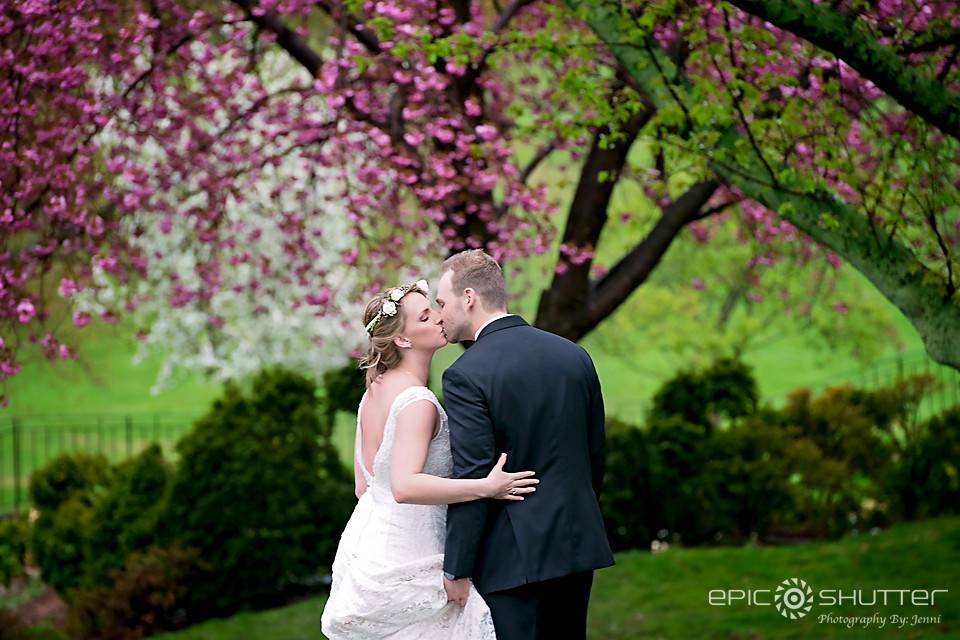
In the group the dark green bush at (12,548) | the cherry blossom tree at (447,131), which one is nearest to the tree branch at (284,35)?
the cherry blossom tree at (447,131)

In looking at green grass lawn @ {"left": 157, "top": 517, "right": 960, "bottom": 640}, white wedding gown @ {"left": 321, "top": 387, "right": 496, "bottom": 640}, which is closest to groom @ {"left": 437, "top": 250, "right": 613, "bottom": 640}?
white wedding gown @ {"left": 321, "top": 387, "right": 496, "bottom": 640}

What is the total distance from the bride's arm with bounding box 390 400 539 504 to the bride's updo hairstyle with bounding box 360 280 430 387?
→ 34 cm

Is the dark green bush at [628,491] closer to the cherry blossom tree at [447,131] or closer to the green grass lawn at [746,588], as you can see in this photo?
the green grass lawn at [746,588]

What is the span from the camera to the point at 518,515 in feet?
13.7

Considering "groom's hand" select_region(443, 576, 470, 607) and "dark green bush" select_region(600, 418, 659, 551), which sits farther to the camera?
"dark green bush" select_region(600, 418, 659, 551)

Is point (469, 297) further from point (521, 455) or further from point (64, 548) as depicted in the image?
point (64, 548)

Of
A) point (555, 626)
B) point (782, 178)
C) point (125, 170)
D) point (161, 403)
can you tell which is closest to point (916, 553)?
point (782, 178)

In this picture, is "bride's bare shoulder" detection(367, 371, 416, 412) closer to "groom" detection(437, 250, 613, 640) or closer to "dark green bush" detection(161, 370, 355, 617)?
"groom" detection(437, 250, 613, 640)

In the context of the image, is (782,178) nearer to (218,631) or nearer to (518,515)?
(518,515)

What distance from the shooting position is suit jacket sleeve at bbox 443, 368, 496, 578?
4.12 meters

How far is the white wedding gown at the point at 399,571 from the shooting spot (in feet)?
14.3

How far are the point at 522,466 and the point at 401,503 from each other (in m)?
0.55

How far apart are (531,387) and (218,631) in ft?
20.7

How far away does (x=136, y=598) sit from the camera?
31.7 feet
